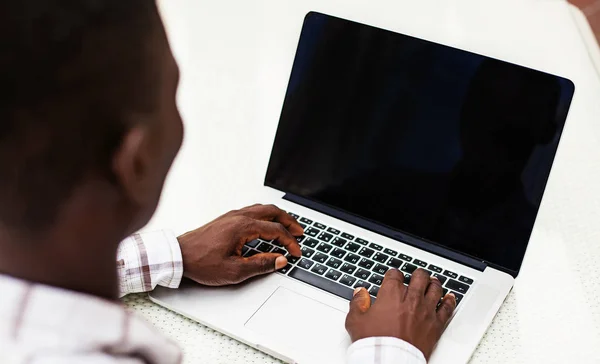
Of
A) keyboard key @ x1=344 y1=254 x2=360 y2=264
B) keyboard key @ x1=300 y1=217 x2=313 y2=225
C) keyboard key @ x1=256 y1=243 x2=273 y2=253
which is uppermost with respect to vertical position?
keyboard key @ x1=344 y1=254 x2=360 y2=264

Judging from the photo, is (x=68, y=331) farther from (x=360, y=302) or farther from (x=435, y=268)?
(x=435, y=268)

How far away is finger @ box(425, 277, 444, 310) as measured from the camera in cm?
73

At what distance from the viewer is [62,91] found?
0.37 metres

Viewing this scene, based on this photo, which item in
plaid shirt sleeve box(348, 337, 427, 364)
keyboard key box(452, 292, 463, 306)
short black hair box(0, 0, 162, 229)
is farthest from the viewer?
keyboard key box(452, 292, 463, 306)

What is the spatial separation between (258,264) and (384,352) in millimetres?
176

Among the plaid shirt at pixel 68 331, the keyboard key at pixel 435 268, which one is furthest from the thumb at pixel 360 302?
the plaid shirt at pixel 68 331

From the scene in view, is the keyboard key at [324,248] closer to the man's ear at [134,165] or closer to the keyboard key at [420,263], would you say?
the keyboard key at [420,263]

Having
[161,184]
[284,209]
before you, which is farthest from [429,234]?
[161,184]

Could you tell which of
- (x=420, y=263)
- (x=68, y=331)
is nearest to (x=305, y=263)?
(x=420, y=263)

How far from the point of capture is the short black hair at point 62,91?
353 millimetres

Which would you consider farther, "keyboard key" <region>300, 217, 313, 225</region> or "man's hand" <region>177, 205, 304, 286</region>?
"keyboard key" <region>300, 217, 313, 225</region>

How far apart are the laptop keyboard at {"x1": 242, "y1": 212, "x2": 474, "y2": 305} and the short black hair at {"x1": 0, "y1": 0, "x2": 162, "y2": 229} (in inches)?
16.2

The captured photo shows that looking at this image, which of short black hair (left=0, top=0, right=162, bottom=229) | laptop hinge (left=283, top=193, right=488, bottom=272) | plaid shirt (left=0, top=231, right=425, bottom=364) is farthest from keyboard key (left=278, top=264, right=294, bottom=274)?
short black hair (left=0, top=0, right=162, bottom=229)

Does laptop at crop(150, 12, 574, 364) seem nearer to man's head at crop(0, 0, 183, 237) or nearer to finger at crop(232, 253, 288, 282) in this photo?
finger at crop(232, 253, 288, 282)
